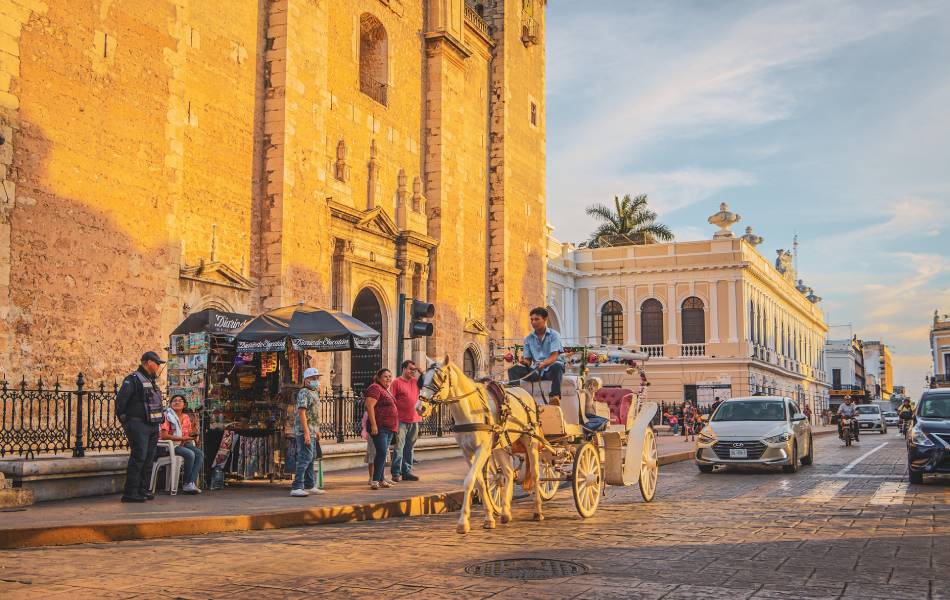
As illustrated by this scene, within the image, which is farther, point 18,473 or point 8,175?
point 8,175

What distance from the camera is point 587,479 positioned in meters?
10.4

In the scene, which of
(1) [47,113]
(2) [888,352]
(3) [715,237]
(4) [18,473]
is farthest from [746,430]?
(2) [888,352]

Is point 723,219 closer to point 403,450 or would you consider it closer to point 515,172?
point 515,172

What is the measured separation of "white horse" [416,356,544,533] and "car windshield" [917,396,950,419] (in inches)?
340

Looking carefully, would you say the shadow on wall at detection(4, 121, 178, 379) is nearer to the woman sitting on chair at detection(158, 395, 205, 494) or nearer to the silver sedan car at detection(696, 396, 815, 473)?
the woman sitting on chair at detection(158, 395, 205, 494)

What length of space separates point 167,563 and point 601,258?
48635mm

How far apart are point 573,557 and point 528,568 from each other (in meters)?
0.66

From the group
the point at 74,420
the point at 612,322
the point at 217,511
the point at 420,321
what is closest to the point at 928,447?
the point at 420,321

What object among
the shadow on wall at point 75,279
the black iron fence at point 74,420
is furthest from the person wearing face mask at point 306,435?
the shadow on wall at point 75,279

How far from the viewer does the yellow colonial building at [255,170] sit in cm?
1456

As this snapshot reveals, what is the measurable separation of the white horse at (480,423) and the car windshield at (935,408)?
864cm

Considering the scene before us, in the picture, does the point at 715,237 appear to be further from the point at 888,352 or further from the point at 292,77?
the point at 888,352

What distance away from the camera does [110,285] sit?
15578mm

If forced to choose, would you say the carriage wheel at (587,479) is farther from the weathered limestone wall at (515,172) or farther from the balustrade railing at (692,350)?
the balustrade railing at (692,350)
